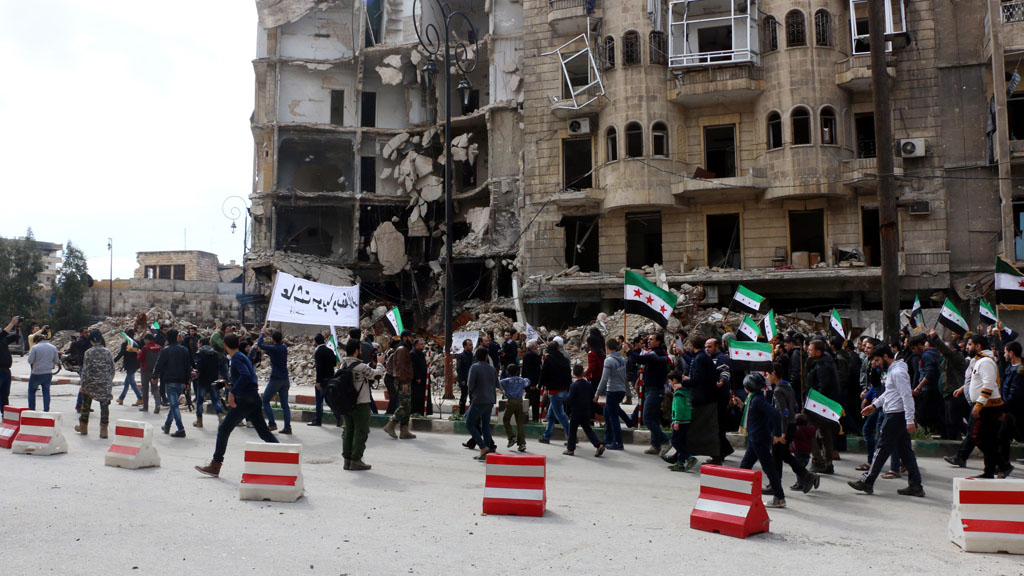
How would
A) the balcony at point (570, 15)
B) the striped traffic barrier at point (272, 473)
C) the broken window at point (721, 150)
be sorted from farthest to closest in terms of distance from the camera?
1. the balcony at point (570, 15)
2. the broken window at point (721, 150)
3. the striped traffic barrier at point (272, 473)

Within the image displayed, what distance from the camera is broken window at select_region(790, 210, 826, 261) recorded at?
2509 cm

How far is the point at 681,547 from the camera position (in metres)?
5.73

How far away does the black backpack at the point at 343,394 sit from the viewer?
8.52 m

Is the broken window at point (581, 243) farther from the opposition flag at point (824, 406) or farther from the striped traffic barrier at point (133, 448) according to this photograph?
the striped traffic barrier at point (133, 448)

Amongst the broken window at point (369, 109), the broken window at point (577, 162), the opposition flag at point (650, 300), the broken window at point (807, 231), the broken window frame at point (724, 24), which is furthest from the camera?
the broken window at point (369, 109)

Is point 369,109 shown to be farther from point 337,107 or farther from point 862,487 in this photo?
point 862,487

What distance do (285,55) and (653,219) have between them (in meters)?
21.6

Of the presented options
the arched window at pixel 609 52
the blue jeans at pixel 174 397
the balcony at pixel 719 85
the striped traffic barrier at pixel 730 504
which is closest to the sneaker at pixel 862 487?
the striped traffic barrier at pixel 730 504

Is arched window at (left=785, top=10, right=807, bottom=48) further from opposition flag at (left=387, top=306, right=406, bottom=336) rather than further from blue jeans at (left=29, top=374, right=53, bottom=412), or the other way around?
blue jeans at (left=29, top=374, right=53, bottom=412)

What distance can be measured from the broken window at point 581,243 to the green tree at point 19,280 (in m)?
36.1

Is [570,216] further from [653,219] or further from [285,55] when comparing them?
[285,55]

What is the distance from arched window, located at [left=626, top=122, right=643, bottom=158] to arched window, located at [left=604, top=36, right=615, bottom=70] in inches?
91.6

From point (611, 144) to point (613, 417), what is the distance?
1677cm

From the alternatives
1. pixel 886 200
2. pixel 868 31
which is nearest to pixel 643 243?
pixel 868 31
